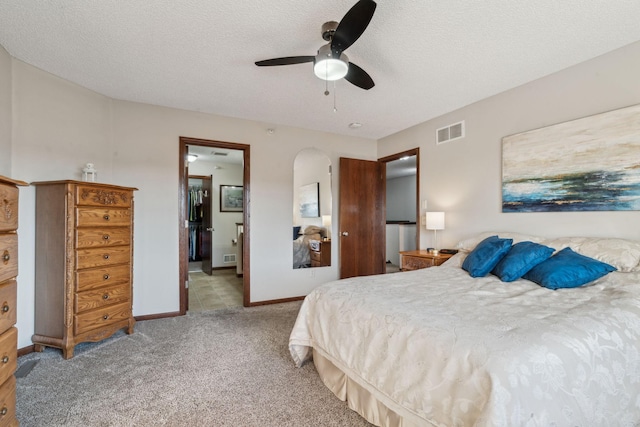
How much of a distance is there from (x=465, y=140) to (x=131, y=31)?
3.37 m

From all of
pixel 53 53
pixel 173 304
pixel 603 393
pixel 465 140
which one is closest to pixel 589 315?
pixel 603 393

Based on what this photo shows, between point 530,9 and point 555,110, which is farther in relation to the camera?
point 555,110

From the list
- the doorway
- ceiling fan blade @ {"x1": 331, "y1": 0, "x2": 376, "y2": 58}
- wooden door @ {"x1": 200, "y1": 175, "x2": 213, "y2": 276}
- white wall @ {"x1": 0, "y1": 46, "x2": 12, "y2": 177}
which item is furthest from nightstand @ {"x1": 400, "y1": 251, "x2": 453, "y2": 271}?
white wall @ {"x1": 0, "y1": 46, "x2": 12, "y2": 177}

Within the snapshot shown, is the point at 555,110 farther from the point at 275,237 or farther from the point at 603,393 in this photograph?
the point at 275,237

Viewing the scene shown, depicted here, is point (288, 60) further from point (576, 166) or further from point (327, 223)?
point (327, 223)

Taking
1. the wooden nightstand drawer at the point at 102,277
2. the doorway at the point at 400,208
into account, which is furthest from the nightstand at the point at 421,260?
the wooden nightstand drawer at the point at 102,277

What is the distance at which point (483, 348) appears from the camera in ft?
3.62

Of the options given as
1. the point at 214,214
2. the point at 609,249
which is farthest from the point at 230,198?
the point at 609,249

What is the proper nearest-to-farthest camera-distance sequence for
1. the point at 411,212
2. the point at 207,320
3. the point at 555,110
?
the point at 555,110, the point at 207,320, the point at 411,212

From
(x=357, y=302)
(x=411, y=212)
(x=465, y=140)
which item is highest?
(x=465, y=140)

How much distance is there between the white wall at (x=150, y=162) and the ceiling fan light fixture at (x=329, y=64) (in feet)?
7.03

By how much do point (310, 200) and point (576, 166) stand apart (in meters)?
2.96

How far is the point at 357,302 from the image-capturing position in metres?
1.78

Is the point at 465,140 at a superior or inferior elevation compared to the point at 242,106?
inferior
